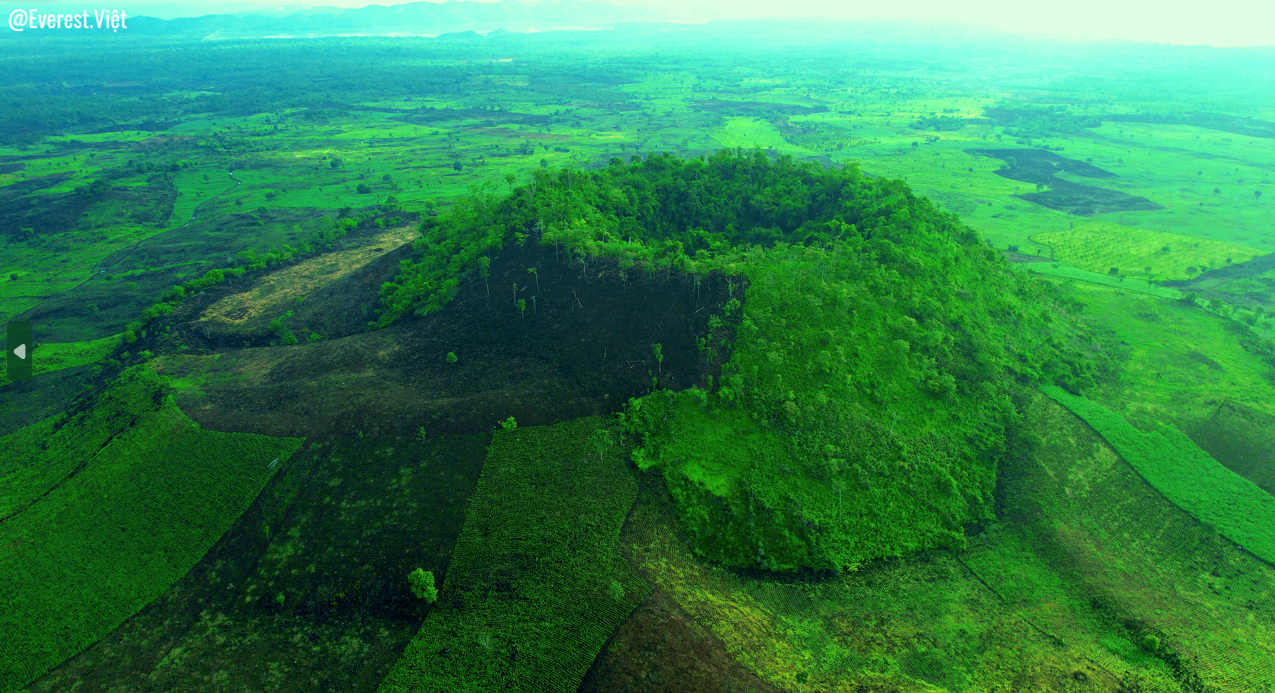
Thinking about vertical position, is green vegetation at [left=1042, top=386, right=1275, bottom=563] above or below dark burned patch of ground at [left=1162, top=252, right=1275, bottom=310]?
below

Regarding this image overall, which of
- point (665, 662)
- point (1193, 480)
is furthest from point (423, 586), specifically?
point (1193, 480)

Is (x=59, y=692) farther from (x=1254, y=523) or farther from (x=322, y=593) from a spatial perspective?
(x=1254, y=523)

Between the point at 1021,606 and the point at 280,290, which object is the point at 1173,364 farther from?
the point at 280,290

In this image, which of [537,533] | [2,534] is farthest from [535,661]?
[2,534]

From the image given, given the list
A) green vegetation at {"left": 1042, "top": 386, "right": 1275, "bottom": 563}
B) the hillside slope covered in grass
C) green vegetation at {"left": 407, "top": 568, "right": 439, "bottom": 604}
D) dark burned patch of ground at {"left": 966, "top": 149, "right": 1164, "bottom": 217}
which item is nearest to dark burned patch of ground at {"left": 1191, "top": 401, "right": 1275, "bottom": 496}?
green vegetation at {"left": 1042, "top": 386, "right": 1275, "bottom": 563}

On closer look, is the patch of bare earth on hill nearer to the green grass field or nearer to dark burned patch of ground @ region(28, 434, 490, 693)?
dark burned patch of ground @ region(28, 434, 490, 693)
